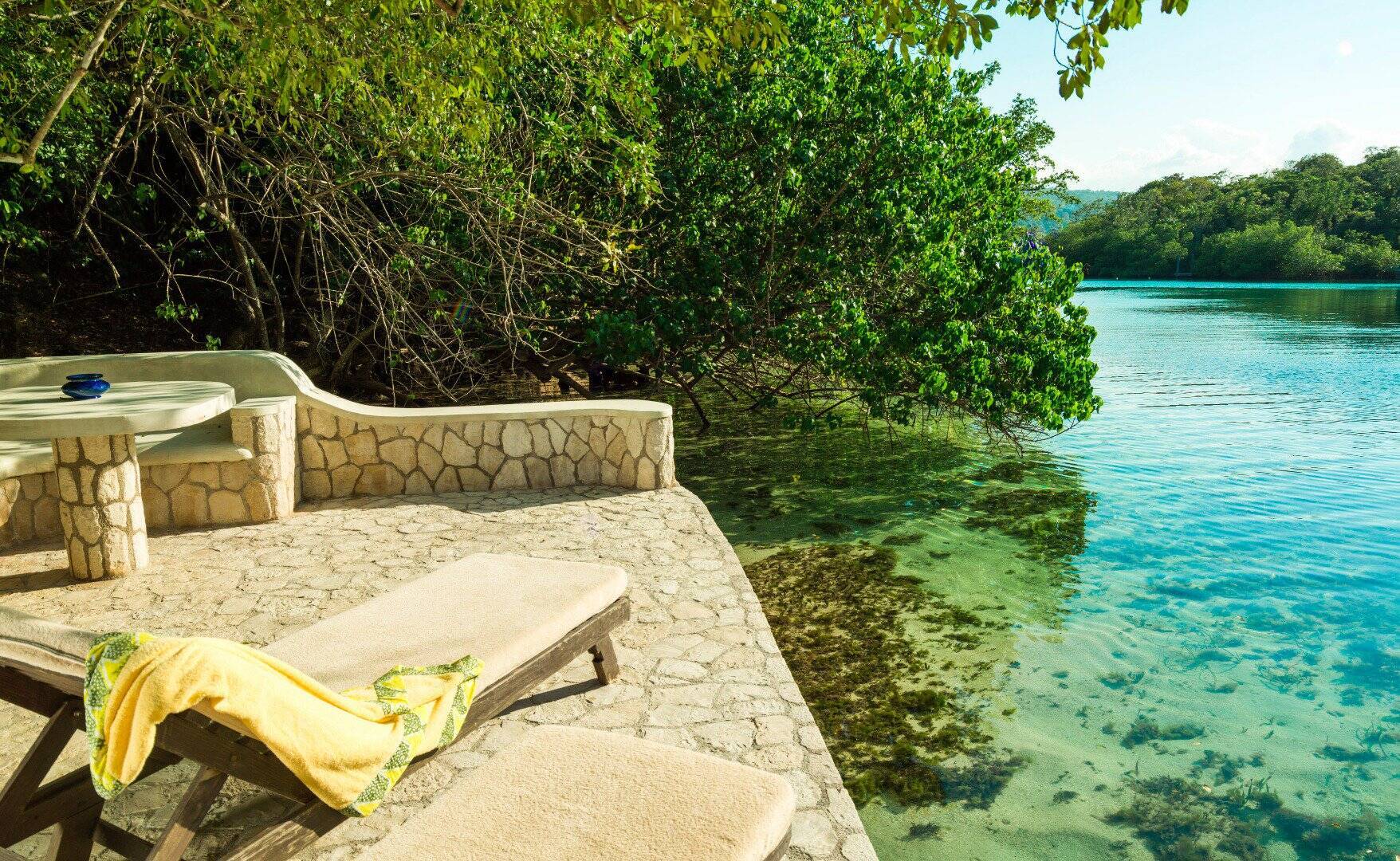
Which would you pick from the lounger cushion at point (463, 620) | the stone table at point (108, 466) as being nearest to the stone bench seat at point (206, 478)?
the stone table at point (108, 466)

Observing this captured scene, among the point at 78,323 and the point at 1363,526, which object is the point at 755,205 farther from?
the point at 78,323

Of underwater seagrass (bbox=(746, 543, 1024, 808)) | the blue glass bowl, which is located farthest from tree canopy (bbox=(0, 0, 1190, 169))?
underwater seagrass (bbox=(746, 543, 1024, 808))

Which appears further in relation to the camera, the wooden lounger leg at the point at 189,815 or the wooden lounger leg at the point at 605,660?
the wooden lounger leg at the point at 605,660

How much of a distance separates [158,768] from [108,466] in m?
3.25

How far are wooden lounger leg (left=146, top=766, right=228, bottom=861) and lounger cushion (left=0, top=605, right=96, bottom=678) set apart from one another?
0.44m

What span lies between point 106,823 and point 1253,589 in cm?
748

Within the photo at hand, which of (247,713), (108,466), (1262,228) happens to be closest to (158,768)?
(247,713)

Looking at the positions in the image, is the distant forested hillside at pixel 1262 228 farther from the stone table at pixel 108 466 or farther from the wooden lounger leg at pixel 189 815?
the wooden lounger leg at pixel 189 815

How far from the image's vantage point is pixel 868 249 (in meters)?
10.4

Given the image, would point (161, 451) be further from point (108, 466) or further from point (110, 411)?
A: point (110, 411)

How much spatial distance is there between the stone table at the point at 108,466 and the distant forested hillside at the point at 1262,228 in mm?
59409

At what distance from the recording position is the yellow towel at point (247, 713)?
201 cm

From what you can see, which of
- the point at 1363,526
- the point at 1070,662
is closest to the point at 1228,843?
the point at 1070,662

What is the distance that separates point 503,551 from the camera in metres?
6.11
